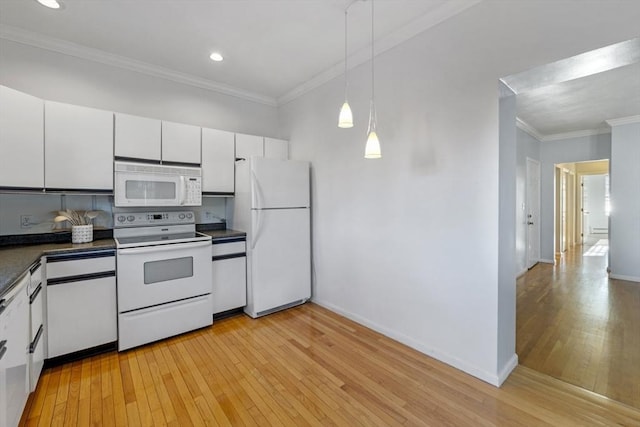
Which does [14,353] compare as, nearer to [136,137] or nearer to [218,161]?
[136,137]

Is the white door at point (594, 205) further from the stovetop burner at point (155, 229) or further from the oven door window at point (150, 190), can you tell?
the oven door window at point (150, 190)

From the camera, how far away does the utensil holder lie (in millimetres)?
2539

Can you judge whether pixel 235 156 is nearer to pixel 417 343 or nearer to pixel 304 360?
pixel 304 360

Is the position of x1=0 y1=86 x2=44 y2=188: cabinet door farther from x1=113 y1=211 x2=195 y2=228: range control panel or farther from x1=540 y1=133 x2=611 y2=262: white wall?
x1=540 y1=133 x2=611 y2=262: white wall

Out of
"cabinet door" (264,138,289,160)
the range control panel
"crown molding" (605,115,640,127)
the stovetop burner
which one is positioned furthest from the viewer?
"crown molding" (605,115,640,127)

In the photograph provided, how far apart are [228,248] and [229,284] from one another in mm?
416

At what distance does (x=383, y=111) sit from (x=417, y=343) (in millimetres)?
2203

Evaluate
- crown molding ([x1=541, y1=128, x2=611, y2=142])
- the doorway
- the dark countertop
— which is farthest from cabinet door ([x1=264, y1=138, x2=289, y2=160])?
the doorway

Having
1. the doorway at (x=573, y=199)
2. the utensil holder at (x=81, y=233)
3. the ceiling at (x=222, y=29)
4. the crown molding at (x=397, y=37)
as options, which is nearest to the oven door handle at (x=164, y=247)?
the utensil holder at (x=81, y=233)

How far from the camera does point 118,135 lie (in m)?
2.70

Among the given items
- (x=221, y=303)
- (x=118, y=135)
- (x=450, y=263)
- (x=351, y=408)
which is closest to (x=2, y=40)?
(x=118, y=135)

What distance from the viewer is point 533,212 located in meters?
5.81

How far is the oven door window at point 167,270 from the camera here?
2.58 metres

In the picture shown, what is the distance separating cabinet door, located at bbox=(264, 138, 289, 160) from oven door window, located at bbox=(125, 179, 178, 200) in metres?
1.30
